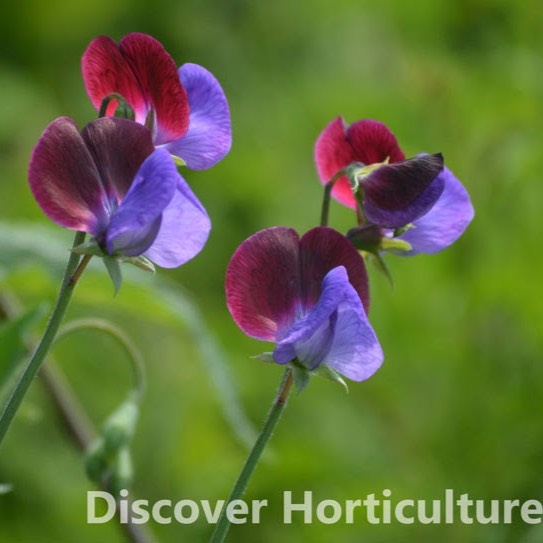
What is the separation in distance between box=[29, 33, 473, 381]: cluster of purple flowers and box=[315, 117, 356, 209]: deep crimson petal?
4 centimetres

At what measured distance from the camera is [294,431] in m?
2.04

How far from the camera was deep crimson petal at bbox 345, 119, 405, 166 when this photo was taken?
812mm

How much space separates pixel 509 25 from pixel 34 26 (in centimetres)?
107

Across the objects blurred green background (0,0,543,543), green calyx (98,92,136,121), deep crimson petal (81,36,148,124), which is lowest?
blurred green background (0,0,543,543)

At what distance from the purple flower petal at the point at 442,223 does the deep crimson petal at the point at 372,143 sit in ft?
0.14

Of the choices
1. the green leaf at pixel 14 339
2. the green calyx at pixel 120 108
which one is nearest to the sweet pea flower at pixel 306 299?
the green calyx at pixel 120 108

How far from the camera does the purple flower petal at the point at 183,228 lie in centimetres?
70

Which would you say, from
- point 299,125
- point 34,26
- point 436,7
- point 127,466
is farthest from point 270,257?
→ point 34,26

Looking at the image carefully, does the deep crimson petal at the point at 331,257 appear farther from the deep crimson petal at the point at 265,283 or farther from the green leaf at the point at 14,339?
the green leaf at the point at 14,339

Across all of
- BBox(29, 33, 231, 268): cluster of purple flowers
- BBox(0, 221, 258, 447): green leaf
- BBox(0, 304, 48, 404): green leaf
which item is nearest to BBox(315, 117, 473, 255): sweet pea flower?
BBox(29, 33, 231, 268): cluster of purple flowers

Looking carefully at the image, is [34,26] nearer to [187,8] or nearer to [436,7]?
[187,8]

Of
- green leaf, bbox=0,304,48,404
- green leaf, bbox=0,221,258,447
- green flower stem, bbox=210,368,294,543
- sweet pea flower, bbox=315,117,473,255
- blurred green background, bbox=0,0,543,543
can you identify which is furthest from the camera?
blurred green background, bbox=0,0,543,543

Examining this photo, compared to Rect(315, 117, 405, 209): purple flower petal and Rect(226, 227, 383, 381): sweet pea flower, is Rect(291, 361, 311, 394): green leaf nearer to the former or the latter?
Rect(226, 227, 383, 381): sweet pea flower

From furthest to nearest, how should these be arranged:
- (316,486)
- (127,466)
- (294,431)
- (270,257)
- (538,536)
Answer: (294,431) → (316,486) → (538,536) → (127,466) → (270,257)
